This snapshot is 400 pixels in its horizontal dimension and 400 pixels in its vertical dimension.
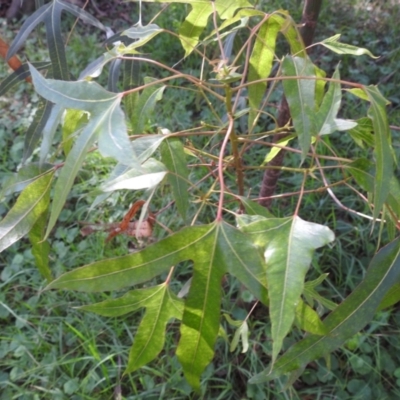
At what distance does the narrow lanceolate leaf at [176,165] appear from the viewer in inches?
25.8

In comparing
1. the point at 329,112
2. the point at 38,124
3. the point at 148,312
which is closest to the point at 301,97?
the point at 329,112

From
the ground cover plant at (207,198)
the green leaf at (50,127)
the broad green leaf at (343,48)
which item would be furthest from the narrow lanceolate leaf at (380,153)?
the green leaf at (50,127)

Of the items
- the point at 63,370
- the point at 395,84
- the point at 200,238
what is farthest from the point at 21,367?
the point at 395,84

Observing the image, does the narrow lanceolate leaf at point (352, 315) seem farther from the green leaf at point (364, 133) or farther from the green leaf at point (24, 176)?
the green leaf at point (24, 176)

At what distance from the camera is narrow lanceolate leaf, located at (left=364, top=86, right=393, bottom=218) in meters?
0.53

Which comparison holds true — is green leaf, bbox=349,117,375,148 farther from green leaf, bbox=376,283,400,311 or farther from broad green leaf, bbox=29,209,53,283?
broad green leaf, bbox=29,209,53,283

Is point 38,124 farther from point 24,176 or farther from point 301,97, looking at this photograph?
point 301,97

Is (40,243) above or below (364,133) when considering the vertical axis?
below

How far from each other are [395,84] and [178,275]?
3.58ft

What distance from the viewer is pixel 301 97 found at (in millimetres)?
583

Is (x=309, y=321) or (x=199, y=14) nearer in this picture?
(x=309, y=321)

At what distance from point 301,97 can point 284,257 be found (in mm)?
187

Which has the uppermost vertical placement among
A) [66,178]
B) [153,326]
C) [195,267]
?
[66,178]

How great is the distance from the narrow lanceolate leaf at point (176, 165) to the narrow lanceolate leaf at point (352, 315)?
0.69 ft
